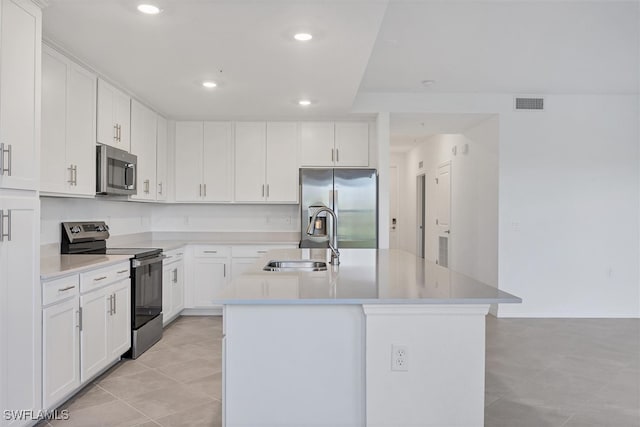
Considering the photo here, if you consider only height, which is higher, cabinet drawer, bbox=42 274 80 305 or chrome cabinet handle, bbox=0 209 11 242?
chrome cabinet handle, bbox=0 209 11 242

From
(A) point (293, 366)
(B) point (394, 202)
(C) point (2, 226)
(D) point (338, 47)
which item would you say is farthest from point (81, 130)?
(B) point (394, 202)

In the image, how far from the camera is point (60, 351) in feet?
8.20

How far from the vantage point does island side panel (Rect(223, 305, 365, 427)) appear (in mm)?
1765

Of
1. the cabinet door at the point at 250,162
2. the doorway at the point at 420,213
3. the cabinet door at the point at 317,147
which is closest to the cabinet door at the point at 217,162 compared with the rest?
the cabinet door at the point at 250,162

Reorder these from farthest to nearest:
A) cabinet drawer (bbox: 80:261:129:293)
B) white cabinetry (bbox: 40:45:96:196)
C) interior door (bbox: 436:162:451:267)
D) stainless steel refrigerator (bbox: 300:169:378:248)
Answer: interior door (bbox: 436:162:451:267), stainless steel refrigerator (bbox: 300:169:378:248), white cabinetry (bbox: 40:45:96:196), cabinet drawer (bbox: 80:261:129:293)

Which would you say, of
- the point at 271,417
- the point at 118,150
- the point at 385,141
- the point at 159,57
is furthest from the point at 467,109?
the point at 271,417

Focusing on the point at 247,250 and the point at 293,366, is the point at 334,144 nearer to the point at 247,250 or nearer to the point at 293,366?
the point at 247,250

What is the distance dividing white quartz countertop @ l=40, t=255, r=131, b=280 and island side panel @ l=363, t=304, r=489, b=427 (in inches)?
74.2

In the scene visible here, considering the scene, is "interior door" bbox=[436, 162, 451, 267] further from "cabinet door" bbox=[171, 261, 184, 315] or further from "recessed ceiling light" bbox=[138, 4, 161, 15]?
"recessed ceiling light" bbox=[138, 4, 161, 15]

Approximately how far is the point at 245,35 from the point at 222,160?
2.65 m

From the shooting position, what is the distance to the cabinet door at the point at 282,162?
5285 millimetres

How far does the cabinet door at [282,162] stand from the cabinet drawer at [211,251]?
86 cm

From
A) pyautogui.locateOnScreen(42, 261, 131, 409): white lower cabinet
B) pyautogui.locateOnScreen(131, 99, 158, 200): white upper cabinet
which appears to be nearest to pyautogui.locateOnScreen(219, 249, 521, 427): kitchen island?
pyautogui.locateOnScreen(42, 261, 131, 409): white lower cabinet

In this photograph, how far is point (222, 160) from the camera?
5.30m
